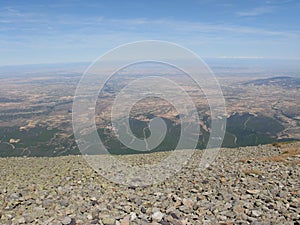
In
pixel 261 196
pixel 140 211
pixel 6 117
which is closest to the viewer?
pixel 140 211

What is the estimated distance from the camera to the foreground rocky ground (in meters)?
10.5

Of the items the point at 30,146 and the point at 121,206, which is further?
the point at 30,146

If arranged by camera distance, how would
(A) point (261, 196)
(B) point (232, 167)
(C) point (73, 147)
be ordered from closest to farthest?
(A) point (261, 196), (B) point (232, 167), (C) point (73, 147)

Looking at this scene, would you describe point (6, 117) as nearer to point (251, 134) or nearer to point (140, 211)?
point (251, 134)

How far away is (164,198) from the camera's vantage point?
42.2ft

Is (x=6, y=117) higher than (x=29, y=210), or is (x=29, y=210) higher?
(x=29, y=210)

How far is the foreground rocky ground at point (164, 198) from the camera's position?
10.5m

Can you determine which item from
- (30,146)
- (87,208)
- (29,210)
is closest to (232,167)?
(87,208)

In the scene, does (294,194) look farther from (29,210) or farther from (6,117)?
(6,117)

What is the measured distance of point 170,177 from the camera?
17203 mm

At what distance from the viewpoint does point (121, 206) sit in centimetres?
1196

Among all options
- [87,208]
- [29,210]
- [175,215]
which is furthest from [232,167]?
[29,210]

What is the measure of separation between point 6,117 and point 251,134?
142 meters

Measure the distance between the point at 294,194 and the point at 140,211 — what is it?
690 cm
